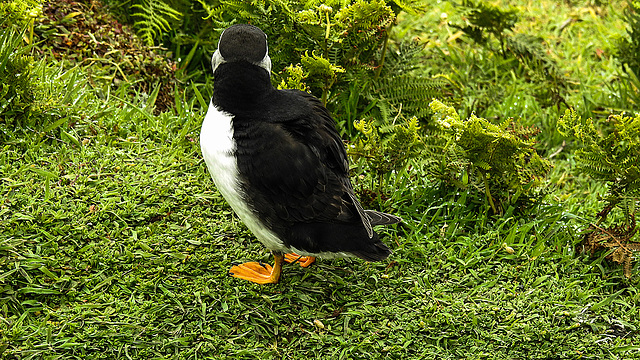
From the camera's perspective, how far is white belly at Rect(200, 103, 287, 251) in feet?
12.0

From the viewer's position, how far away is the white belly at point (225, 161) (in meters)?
3.67

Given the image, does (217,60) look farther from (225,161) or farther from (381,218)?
(381,218)

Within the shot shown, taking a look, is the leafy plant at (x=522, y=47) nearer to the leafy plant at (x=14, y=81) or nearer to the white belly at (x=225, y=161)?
the white belly at (x=225, y=161)

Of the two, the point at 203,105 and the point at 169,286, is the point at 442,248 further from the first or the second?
the point at 203,105

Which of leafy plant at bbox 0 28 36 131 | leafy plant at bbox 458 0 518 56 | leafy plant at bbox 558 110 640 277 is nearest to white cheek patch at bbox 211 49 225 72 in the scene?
leafy plant at bbox 0 28 36 131

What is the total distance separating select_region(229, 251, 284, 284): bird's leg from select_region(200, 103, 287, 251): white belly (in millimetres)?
222

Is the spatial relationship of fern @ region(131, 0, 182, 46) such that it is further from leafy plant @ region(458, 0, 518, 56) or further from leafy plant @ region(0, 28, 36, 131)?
leafy plant @ region(458, 0, 518, 56)

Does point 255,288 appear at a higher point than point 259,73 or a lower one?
lower

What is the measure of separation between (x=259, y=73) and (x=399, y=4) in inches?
72.1

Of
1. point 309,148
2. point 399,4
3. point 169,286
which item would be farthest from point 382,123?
point 169,286

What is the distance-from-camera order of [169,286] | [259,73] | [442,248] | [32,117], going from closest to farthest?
1. [259,73]
2. [169,286]
3. [442,248]
4. [32,117]

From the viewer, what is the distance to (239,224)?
4555mm

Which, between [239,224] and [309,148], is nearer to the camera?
[309,148]

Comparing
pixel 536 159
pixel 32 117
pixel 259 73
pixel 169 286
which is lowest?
pixel 169 286
